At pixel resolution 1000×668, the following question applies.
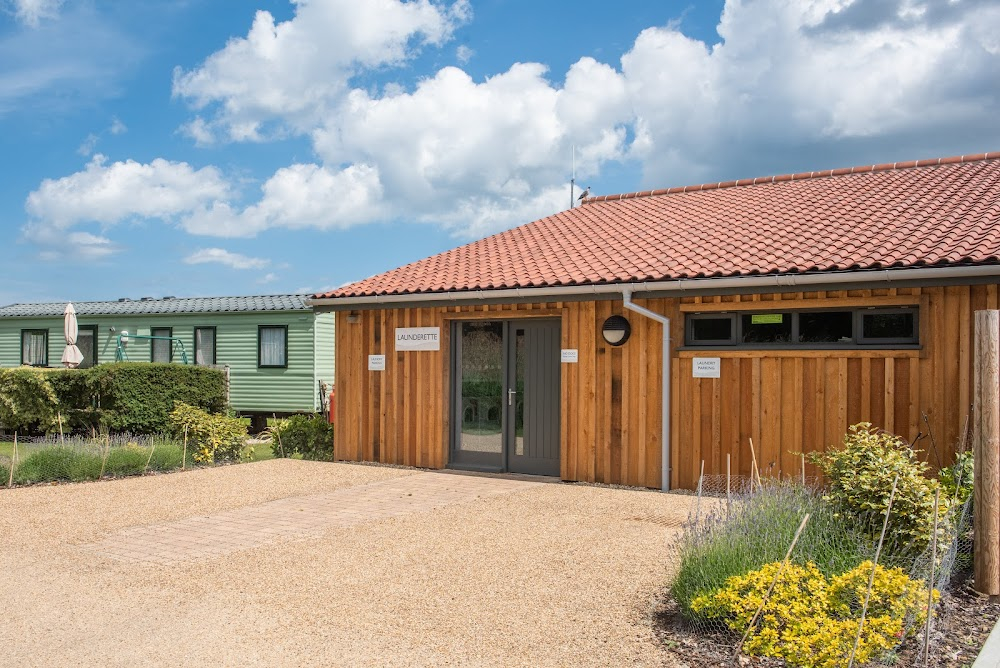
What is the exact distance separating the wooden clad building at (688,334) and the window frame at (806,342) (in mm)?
23

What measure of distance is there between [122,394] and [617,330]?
391 inches

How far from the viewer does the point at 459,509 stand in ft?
28.4

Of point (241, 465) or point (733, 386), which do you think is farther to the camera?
point (241, 465)

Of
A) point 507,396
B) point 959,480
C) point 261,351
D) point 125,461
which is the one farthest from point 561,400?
point 261,351

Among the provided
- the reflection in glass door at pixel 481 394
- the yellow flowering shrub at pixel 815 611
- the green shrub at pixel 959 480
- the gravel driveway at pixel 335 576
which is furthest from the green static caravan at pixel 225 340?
the yellow flowering shrub at pixel 815 611

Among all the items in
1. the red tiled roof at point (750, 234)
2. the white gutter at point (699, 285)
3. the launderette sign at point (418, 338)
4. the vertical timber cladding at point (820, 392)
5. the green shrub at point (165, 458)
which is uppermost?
the red tiled roof at point (750, 234)

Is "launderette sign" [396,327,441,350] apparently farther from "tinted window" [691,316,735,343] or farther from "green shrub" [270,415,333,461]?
"tinted window" [691,316,735,343]

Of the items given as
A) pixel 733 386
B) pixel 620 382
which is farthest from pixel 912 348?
pixel 620 382

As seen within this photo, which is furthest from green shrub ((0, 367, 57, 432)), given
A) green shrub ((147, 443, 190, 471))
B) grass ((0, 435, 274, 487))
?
green shrub ((147, 443, 190, 471))

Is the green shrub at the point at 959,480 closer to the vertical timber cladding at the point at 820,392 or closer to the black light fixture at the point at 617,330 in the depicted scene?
the vertical timber cladding at the point at 820,392

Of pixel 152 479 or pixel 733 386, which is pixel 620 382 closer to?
pixel 733 386

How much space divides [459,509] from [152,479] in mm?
5079

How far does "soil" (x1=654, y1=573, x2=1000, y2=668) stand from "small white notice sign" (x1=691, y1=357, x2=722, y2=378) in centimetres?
452

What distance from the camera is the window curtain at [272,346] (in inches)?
858
